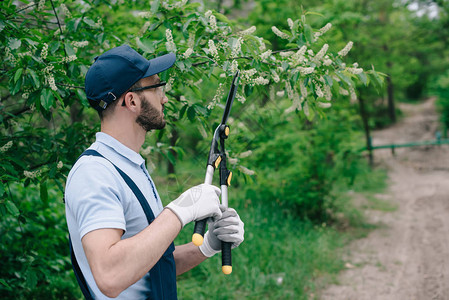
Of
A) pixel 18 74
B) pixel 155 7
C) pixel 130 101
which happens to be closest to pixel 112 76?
pixel 130 101

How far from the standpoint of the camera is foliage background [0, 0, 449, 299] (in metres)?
2.38

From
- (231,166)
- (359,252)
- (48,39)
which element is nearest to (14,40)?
(48,39)

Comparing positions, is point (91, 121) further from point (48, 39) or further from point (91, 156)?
point (91, 156)

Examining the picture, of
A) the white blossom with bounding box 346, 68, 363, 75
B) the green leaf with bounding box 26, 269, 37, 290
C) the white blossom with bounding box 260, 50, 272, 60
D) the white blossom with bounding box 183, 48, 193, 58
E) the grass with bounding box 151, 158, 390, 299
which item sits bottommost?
the grass with bounding box 151, 158, 390, 299

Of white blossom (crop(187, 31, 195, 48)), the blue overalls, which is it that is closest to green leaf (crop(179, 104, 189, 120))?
white blossom (crop(187, 31, 195, 48))

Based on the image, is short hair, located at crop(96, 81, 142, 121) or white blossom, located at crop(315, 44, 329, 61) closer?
short hair, located at crop(96, 81, 142, 121)

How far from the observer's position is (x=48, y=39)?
277 cm

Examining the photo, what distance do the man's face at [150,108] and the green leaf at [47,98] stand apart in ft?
2.50

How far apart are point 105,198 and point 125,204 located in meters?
0.14

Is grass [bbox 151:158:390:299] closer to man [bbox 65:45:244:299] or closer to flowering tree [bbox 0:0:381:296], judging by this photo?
flowering tree [bbox 0:0:381:296]

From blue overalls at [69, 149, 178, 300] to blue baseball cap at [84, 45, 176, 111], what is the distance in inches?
9.7

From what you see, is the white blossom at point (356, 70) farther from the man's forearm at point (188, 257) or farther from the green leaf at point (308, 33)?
the man's forearm at point (188, 257)

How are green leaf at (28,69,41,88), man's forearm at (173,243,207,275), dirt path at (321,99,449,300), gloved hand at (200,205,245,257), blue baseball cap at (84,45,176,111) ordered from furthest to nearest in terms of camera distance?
dirt path at (321,99,449,300)
green leaf at (28,69,41,88)
man's forearm at (173,243,207,275)
gloved hand at (200,205,245,257)
blue baseball cap at (84,45,176,111)

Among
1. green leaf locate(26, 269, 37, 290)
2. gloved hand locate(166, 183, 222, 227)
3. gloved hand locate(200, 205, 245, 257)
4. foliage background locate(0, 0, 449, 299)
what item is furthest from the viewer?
green leaf locate(26, 269, 37, 290)
